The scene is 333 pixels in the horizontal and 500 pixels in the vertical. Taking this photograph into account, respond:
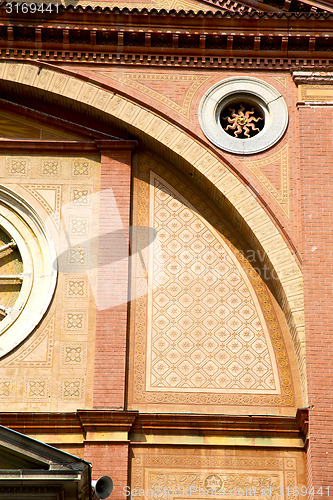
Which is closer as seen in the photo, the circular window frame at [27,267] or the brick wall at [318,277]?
the brick wall at [318,277]

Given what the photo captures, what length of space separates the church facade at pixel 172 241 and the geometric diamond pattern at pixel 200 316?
0.08 ft

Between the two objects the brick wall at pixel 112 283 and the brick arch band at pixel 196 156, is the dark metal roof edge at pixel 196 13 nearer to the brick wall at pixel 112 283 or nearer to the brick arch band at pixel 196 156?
the brick arch band at pixel 196 156

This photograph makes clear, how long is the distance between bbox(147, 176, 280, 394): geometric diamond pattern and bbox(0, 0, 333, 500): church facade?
2cm

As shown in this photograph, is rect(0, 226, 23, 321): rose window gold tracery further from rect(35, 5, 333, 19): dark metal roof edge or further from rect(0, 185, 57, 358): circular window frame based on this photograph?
rect(35, 5, 333, 19): dark metal roof edge

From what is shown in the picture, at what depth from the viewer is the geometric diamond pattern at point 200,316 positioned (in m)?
13.8

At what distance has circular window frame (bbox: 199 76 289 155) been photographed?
1466cm

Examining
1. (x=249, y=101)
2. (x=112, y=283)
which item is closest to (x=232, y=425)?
(x=112, y=283)

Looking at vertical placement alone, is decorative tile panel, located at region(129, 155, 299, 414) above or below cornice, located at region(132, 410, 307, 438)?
above

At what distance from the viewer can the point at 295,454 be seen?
43.4 feet

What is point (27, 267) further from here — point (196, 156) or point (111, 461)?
point (111, 461)

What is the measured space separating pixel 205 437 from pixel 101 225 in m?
3.59

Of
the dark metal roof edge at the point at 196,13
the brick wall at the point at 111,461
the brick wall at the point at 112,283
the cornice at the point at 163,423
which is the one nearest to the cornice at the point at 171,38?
Result: the dark metal roof edge at the point at 196,13

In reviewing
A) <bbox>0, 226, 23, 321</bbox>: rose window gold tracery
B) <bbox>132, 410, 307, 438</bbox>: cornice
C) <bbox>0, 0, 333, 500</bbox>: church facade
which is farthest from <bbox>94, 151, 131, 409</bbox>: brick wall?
<bbox>0, 226, 23, 321</bbox>: rose window gold tracery

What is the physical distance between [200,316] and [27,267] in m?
2.72
